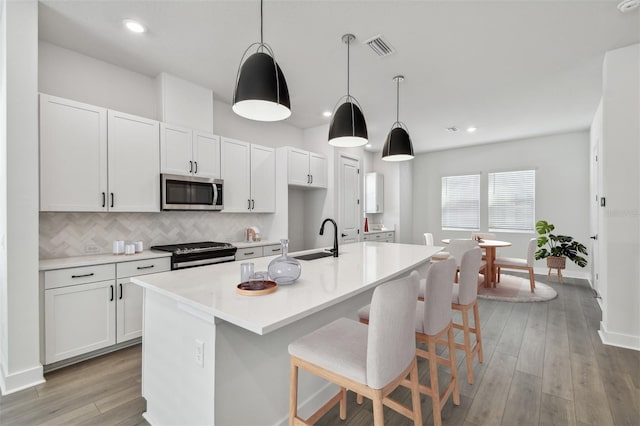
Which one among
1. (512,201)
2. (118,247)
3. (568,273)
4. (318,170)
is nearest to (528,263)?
(568,273)

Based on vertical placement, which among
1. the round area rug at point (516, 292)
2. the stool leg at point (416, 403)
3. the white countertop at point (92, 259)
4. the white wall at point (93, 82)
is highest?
the white wall at point (93, 82)

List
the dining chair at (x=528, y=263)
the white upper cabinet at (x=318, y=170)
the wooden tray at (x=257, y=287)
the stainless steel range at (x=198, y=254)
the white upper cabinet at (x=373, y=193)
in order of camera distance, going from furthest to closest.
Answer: the white upper cabinet at (x=373, y=193)
the white upper cabinet at (x=318, y=170)
the dining chair at (x=528, y=263)
the stainless steel range at (x=198, y=254)
the wooden tray at (x=257, y=287)

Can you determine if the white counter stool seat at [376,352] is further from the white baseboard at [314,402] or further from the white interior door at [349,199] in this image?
the white interior door at [349,199]

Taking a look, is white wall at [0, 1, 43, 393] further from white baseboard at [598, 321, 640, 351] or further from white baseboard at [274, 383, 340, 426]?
white baseboard at [598, 321, 640, 351]

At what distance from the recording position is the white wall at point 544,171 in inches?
226

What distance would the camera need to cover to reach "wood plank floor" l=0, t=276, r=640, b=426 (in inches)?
75.4

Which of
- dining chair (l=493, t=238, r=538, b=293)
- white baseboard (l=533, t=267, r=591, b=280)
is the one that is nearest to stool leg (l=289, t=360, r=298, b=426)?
dining chair (l=493, t=238, r=538, b=293)

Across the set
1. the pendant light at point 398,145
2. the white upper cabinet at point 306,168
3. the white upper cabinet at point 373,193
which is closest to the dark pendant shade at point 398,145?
the pendant light at point 398,145

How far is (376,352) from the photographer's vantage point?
1209 mm

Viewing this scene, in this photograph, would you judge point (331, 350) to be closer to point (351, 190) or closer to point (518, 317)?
point (518, 317)

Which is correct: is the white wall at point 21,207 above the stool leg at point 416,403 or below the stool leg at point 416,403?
above

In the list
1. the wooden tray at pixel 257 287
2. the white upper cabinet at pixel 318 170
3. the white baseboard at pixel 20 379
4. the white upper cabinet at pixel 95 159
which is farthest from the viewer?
the white upper cabinet at pixel 318 170

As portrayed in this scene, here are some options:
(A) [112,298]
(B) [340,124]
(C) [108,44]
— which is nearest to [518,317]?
(B) [340,124]

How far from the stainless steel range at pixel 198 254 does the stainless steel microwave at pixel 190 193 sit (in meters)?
0.45
